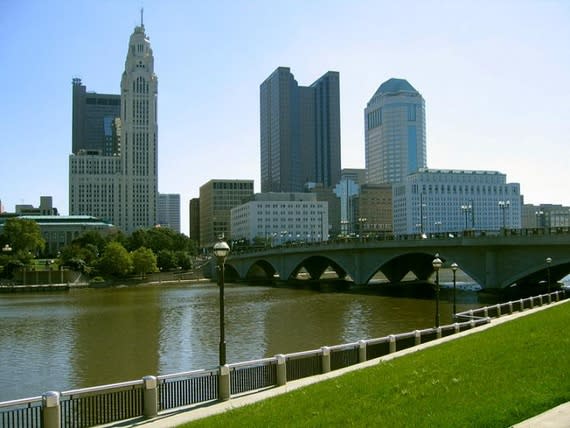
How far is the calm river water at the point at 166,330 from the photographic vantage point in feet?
119

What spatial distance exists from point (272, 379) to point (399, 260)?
3214 inches

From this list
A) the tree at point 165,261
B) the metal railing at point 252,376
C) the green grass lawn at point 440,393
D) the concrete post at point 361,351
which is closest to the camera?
the green grass lawn at point 440,393

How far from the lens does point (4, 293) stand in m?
113

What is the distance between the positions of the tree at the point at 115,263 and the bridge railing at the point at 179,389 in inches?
4326

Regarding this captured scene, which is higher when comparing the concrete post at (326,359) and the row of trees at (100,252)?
the row of trees at (100,252)

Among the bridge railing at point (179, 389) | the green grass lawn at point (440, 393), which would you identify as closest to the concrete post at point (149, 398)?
the bridge railing at point (179, 389)

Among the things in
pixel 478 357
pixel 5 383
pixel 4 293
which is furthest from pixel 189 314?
pixel 4 293

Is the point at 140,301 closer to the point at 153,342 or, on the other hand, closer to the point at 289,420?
the point at 153,342

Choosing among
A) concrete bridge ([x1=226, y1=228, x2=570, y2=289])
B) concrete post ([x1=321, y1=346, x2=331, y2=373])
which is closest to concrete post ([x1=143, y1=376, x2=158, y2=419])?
concrete post ([x1=321, y1=346, x2=331, y2=373])

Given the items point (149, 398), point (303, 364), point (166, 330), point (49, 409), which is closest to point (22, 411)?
point (49, 409)

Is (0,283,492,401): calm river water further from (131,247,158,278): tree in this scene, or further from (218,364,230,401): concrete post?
(131,247,158,278): tree

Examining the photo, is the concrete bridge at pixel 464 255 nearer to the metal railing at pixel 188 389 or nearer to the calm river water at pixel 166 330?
the calm river water at pixel 166 330

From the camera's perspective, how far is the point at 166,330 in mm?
53094

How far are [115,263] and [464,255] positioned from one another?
81396mm
